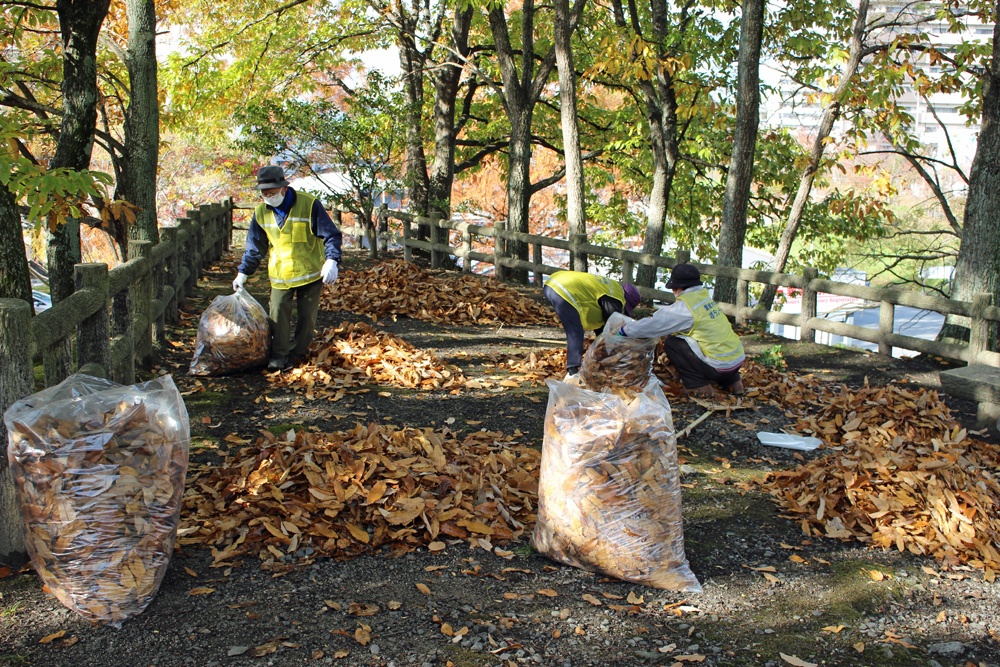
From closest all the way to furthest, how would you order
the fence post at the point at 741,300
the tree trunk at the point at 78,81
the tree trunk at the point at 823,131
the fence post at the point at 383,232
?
1. the tree trunk at the point at 78,81
2. the fence post at the point at 741,300
3. the tree trunk at the point at 823,131
4. the fence post at the point at 383,232

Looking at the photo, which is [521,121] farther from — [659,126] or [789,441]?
[789,441]

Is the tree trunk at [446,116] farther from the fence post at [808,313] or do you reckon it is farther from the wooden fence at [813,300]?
the fence post at [808,313]

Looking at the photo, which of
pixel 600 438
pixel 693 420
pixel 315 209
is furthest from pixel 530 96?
pixel 600 438

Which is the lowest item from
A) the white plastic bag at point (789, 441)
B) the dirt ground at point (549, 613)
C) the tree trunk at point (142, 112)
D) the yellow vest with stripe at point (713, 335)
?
the dirt ground at point (549, 613)

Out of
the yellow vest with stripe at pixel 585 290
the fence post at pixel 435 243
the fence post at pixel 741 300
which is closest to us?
the yellow vest with stripe at pixel 585 290

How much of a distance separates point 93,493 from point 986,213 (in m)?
10.1

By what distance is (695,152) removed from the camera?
53.9ft

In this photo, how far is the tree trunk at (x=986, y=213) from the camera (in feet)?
31.0

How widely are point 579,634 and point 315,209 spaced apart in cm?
431

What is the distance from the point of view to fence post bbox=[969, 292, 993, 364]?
26.0 ft

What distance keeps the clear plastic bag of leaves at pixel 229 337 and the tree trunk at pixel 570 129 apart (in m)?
6.62

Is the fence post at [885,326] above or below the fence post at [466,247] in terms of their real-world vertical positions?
below

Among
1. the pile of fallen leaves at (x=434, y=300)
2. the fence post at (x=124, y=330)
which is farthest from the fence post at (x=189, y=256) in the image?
the fence post at (x=124, y=330)

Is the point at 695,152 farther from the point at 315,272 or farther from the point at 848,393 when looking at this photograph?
the point at 315,272
